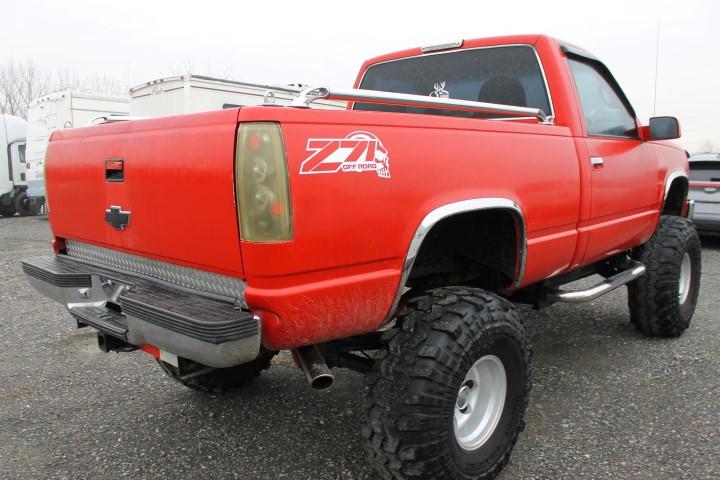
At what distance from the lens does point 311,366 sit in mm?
2391

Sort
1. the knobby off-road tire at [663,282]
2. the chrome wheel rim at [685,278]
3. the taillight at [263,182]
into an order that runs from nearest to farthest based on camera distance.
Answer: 1. the taillight at [263,182]
2. the knobby off-road tire at [663,282]
3. the chrome wheel rim at [685,278]

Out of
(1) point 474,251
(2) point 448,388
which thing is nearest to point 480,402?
(2) point 448,388

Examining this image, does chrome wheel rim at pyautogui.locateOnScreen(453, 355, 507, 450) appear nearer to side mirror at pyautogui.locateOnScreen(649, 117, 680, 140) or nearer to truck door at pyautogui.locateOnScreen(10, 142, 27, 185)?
side mirror at pyautogui.locateOnScreen(649, 117, 680, 140)

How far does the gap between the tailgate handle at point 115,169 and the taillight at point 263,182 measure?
787 mm

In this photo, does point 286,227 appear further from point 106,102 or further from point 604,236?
point 106,102

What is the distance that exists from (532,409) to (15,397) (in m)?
3.21

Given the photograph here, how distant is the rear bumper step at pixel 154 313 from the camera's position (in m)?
1.90

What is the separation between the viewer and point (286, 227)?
1894mm

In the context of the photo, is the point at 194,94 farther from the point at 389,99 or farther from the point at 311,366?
the point at 311,366

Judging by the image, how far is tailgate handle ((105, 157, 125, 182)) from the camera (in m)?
2.43

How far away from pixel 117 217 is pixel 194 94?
8.48 m

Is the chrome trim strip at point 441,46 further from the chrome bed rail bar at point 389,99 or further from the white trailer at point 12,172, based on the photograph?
the white trailer at point 12,172

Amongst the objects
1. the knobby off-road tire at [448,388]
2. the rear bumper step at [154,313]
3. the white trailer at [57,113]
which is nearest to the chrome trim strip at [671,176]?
the knobby off-road tire at [448,388]

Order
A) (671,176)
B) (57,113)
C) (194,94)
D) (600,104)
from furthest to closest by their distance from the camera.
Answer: (57,113) < (194,94) < (671,176) < (600,104)
